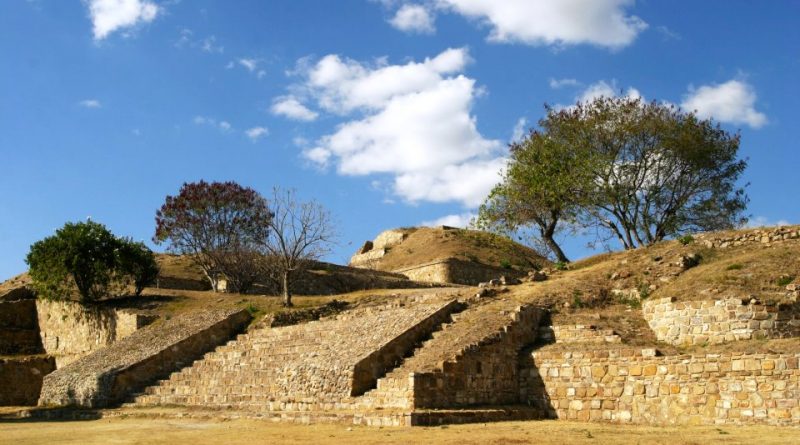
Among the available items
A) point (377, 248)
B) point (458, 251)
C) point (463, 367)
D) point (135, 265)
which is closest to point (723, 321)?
point (463, 367)

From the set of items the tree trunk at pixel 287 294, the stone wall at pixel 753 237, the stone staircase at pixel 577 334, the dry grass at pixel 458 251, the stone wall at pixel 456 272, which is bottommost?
the stone staircase at pixel 577 334

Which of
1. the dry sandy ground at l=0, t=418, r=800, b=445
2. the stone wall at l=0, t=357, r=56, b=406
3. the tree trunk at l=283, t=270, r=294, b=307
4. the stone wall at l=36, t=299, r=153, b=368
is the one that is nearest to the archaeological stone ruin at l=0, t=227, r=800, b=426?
the dry sandy ground at l=0, t=418, r=800, b=445

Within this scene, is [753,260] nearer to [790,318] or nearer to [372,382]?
[790,318]

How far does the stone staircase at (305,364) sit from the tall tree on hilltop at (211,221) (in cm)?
1886

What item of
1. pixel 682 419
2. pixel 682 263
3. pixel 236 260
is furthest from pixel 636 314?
pixel 236 260

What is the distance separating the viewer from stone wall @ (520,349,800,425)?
16125mm

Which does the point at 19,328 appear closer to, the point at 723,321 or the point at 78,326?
the point at 78,326

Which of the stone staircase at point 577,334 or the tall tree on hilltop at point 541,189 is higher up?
the tall tree on hilltop at point 541,189

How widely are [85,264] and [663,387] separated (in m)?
27.3

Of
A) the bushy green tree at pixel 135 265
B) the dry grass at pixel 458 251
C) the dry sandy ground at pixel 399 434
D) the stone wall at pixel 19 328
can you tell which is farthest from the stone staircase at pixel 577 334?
the dry grass at pixel 458 251

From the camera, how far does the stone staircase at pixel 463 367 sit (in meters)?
18.7

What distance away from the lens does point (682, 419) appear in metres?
17.1

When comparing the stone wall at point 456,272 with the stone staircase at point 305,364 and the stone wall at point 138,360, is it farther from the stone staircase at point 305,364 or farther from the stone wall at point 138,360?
the stone staircase at point 305,364

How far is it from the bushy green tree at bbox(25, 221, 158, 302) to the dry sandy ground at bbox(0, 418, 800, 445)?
59.5 ft
